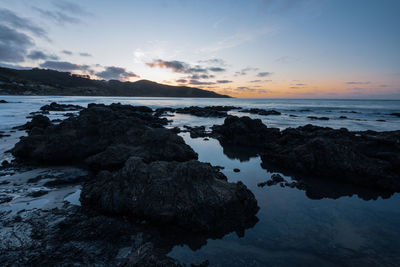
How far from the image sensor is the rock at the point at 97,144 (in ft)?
38.1

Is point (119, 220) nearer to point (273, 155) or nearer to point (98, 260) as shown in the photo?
point (98, 260)

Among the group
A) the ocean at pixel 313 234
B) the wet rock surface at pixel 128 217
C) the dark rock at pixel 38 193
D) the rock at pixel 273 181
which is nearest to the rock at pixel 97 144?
the wet rock surface at pixel 128 217

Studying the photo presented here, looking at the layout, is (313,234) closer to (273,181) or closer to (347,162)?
(273,181)

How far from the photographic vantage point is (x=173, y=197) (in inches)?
258

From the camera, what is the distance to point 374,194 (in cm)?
918

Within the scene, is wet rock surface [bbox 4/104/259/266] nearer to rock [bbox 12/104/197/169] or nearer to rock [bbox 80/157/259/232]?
rock [bbox 80/157/259/232]

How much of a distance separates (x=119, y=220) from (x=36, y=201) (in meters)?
3.60

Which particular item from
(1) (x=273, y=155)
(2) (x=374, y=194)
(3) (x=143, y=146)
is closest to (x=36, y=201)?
(3) (x=143, y=146)

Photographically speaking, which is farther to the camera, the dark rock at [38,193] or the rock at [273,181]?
the rock at [273,181]

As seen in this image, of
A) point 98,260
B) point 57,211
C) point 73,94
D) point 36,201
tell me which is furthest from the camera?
point 73,94

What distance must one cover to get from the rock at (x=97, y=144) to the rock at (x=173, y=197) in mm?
4145

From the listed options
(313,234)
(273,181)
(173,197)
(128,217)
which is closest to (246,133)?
(273,181)

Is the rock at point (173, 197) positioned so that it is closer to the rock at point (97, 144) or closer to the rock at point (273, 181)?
the rock at point (273, 181)

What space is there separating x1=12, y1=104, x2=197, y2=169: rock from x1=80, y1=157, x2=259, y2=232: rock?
415 centimetres
